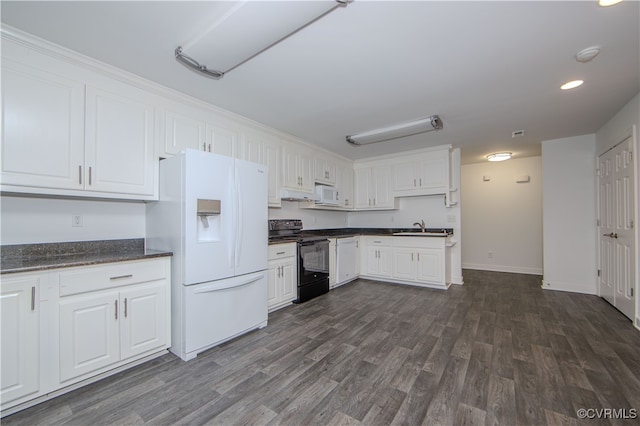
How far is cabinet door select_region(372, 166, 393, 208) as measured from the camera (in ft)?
17.2

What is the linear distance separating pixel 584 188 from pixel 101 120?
A: 6343mm

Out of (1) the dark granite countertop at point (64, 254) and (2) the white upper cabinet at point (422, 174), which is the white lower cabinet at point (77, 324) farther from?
(2) the white upper cabinet at point (422, 174)

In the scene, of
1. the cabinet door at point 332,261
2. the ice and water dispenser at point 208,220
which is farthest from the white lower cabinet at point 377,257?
the ice and water dispenser at point 208,220

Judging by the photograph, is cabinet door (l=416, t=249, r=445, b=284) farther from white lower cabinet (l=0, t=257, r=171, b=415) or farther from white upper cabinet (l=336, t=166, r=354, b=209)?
white lower cabinet (l=0, t=257, r=171, b=415)

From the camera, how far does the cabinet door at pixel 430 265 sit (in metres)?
4.31

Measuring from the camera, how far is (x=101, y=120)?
220 centimetres

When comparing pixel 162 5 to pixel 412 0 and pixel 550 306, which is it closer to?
pixel 412 0

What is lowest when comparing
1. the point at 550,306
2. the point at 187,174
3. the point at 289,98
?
the point at 550,306

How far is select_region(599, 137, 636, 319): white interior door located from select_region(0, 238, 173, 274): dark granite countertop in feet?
16.4

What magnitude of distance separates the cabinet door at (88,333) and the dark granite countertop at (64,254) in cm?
26

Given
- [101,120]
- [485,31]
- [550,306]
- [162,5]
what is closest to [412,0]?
[485,31]

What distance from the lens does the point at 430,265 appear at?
173 inches

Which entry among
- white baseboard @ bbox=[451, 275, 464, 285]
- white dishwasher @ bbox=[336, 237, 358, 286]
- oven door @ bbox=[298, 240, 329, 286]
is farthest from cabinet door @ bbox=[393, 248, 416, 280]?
oven door @ bbox=[298, 240, 329, 286]

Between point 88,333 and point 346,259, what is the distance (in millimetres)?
3538
